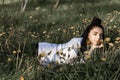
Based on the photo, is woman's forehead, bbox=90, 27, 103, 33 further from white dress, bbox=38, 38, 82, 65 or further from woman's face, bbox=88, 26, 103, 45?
white dress, bbox=38, 38, 82, 65

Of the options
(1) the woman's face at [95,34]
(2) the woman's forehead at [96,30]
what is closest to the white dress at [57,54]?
(1) the woman's face at [95,34]

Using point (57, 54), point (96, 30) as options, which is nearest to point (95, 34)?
point (96, 30)

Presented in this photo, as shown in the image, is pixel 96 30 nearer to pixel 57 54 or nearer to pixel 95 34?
pixel 95 34

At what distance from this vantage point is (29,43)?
16.1ft

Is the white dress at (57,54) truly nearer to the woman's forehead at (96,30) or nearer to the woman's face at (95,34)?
the woman's face at (95,34)

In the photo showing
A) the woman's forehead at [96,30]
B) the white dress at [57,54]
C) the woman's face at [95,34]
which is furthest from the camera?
the woman's forehead at [96,30]

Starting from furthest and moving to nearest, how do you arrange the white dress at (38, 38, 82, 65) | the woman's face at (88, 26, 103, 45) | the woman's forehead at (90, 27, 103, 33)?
the woman's forehead at (90, 27, 103, 33) → the woman's face at (88, 26, 103, 45) → the white dress at (38, 38, 82, 65)

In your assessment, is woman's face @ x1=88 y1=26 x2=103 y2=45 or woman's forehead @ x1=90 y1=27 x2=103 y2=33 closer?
woman's face @ x1=88 y1=26 x2=103 y2=45

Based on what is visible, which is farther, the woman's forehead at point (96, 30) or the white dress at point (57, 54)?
the woman's forehead at point (96, 30)

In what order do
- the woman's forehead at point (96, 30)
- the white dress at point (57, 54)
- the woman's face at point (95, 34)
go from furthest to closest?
the woman's forehead at point (96, 30), the woman's face at point (95, 34), the white dress at point (57, 54)

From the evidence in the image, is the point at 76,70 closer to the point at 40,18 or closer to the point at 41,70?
the point at 41,70

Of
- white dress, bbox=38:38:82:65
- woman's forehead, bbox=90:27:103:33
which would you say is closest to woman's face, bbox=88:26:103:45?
woman's forehead, bbox=90:27:103:33

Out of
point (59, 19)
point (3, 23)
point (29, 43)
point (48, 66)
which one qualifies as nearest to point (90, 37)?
point (29, 43)

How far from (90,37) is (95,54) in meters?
1.11
